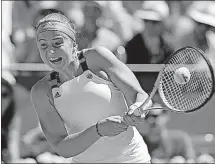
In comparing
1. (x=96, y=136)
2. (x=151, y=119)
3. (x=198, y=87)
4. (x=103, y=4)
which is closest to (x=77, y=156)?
(x=96, y=136)

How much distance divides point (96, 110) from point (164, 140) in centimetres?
119

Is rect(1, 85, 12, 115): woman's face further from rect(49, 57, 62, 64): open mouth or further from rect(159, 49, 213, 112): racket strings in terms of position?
A: rect(49, 57, 62, 64): open mouth

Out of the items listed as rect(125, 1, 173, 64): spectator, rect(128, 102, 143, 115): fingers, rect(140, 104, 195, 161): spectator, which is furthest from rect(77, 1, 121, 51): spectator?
rect(128, 102, 143, 115): fingers

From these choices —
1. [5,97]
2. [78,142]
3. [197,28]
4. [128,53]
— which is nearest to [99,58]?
[78,142]

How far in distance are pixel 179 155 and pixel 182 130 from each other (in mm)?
150

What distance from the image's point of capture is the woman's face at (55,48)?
226 cm

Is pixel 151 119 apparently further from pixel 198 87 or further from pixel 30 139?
pixel 198 87

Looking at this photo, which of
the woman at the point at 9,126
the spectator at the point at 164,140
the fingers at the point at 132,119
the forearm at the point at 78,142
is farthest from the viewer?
the woman at the point at 9,126

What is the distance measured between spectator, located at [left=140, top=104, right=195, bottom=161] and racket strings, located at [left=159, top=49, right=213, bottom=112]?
88 centimetres

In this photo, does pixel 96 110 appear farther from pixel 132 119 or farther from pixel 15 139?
pixel 15 139

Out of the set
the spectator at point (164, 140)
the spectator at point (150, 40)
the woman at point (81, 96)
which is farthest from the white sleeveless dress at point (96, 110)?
the spectator at point (150, 40)

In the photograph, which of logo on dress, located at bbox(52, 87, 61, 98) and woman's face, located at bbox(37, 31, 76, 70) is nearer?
woman's face, located at bbox(37, 31, 76, 70)

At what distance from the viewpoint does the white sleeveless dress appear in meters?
2.40

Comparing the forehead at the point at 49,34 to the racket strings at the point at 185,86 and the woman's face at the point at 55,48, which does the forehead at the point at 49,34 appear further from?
the racket strings at the point at 185,86
